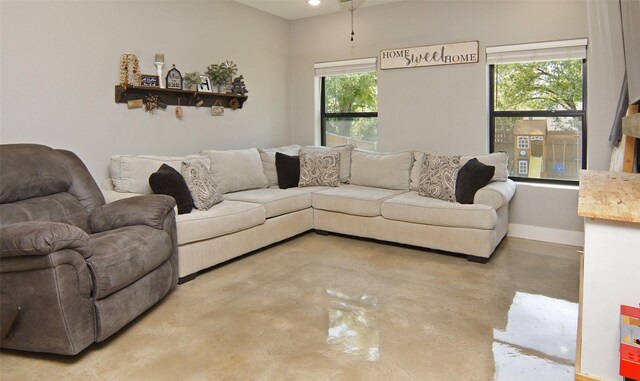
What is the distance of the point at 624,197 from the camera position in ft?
5.71

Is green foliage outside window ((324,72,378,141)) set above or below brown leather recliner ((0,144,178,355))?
above

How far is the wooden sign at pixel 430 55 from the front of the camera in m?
4.53

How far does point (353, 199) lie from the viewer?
4.30 meters

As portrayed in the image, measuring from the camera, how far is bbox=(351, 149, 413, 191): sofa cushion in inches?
183

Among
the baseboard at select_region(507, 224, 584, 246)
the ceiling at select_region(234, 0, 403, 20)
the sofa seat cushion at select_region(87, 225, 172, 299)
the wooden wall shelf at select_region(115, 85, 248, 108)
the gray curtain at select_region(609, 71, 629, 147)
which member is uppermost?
the ceiling at select_region(234, 0, 403, 20)

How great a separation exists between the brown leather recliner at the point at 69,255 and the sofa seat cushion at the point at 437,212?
2.03m

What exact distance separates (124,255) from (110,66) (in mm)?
2080

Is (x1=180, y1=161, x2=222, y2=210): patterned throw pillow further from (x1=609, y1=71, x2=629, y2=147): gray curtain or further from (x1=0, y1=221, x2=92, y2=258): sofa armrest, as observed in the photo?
(x1=609, y1=71, x2=629, y2=147): gray curtain

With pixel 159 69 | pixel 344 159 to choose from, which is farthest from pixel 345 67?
pixel 159 69

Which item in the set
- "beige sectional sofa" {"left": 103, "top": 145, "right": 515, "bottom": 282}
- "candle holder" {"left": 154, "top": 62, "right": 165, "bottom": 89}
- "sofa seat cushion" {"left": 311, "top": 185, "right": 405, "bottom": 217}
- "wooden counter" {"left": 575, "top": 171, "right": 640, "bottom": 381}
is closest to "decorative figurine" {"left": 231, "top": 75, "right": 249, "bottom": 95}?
"beige sectional sofa" {"left": 103, "top": 145, "right": 515, "bottom": 282}

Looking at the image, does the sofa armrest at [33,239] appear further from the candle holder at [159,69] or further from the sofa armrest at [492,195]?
the sofa armrest at [492,195]

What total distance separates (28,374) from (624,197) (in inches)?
109

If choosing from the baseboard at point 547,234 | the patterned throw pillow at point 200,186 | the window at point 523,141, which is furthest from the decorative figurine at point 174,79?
the baseboard at point 547,234

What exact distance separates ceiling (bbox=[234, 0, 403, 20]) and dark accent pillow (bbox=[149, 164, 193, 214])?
2.56 metres
